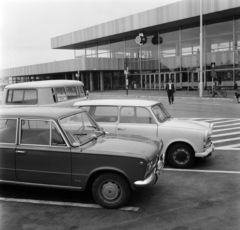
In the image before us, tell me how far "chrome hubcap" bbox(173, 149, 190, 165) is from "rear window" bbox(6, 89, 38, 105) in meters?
5.57

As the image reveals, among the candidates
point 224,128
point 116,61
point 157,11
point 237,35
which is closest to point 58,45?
point 116,61

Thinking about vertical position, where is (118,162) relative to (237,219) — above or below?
above

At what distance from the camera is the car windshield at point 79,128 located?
211 inches

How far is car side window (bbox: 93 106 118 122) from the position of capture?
7.82 meters

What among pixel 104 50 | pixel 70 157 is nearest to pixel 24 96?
pixel 70 157

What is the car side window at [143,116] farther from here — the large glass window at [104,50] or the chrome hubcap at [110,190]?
the large glass window at [104,50]

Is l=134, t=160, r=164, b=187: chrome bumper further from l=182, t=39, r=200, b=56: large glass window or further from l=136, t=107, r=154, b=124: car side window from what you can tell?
l=182, t=39, r=200, b=56: large glass window

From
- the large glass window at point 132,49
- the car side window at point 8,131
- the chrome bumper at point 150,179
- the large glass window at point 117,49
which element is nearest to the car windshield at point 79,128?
the car side window at point 8,131

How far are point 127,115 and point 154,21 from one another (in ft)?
106

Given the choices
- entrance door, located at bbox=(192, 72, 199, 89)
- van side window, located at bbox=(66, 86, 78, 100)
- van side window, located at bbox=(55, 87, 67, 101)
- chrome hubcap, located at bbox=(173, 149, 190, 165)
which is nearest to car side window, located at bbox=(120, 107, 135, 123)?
chrome hubcap, located at bbox=(173, 149, 190, 165)

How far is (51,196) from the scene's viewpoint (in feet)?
18.6

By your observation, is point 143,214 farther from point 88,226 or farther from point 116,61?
point 116,61

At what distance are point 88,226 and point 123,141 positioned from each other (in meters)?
1.59

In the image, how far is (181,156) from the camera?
7359mm
